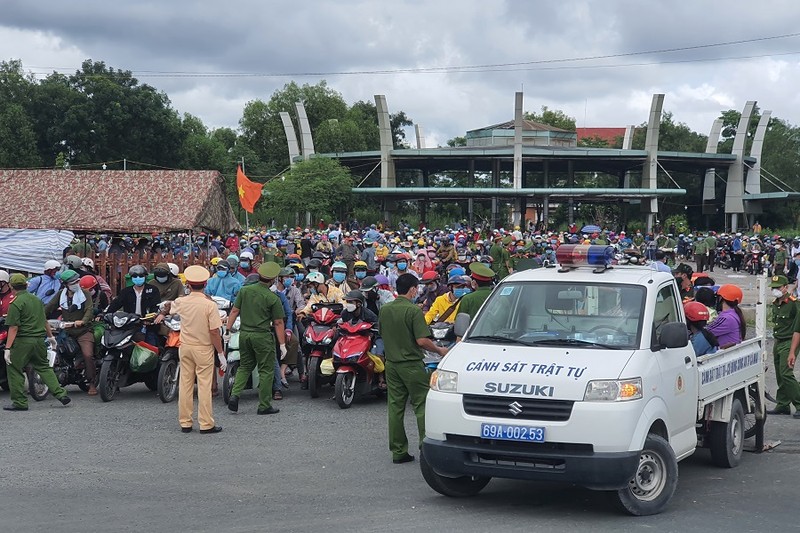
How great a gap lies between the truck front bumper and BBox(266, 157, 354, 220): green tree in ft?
157

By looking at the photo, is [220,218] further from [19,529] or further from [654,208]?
[654,208]

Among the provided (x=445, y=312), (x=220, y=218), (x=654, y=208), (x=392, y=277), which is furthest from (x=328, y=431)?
(x=654, y=208)

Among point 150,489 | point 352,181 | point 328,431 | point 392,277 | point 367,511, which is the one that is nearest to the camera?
point 367,511

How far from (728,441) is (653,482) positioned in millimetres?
1983

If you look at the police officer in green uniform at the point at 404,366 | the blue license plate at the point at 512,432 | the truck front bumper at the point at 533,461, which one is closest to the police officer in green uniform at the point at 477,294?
the police officer in green uniform at the point at 404,366

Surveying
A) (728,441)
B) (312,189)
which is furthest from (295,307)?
(312,189)

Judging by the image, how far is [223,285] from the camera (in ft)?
50.3

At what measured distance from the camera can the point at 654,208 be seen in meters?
59.5

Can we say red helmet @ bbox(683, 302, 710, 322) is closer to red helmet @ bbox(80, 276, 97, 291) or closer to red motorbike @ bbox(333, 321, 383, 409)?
red motorbike @ bbox(333, 321, 383, 409)

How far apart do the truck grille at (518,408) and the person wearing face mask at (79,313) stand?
24.8 ft

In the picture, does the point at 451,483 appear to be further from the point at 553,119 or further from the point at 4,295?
the point at 553,119

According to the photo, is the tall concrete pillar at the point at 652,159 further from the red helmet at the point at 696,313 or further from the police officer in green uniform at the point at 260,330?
the red helmet at the point at 696,313

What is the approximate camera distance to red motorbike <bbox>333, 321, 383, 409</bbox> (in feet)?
40.6

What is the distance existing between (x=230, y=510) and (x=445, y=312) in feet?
18.0
